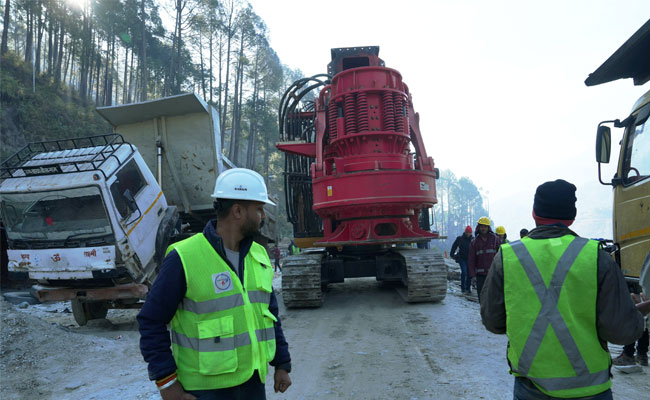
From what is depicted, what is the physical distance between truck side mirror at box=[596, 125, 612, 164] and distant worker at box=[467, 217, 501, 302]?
3.36 meters

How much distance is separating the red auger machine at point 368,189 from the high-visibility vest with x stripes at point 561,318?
204 inches

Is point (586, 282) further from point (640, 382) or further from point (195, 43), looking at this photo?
point (195, 43)

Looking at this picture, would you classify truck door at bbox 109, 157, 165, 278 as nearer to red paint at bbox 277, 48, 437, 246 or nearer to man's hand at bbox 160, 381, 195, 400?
red paint at bbox 277, 48, 437, 246

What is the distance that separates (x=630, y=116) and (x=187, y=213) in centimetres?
745

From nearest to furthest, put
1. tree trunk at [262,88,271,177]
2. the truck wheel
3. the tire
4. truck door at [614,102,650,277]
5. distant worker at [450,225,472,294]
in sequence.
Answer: truck door at [614,102,650,277]
the truck wheel
the tire
distant worker at [450,225,472,294]
tree trunk at [262,88,271,177]

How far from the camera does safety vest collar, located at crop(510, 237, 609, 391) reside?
6.03 feet

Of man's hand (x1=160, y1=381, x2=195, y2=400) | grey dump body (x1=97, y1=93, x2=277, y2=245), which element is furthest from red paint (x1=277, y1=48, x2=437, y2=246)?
man's hand (x1=160, y1=381, x2=195, y2=400)

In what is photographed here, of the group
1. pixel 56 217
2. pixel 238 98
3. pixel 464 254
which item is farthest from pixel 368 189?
pixel 238 98

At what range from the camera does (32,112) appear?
23.5 metres

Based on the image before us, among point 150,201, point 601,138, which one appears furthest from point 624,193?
point 150,201

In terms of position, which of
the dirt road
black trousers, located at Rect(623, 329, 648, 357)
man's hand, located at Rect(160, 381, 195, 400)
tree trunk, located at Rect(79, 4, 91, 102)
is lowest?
the dirt road

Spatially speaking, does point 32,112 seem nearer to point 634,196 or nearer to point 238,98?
point 238,98

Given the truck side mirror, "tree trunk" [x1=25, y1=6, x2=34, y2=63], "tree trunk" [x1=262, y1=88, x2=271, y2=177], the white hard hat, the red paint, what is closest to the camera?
the white hard hat

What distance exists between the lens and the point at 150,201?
714cm
